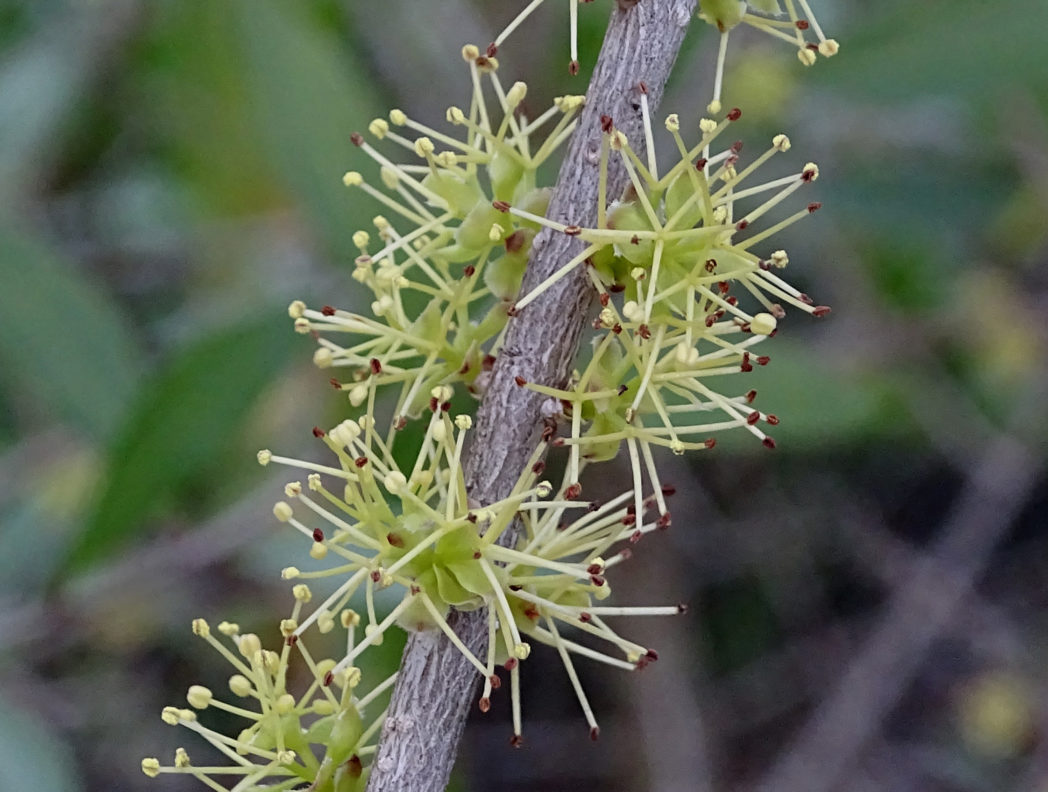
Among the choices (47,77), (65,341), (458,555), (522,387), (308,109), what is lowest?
(458,555)

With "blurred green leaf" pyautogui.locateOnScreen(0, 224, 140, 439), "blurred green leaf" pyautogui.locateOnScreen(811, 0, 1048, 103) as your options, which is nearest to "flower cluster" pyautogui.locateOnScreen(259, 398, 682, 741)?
"blurred green leaf" pyautogui.locateOnScreen(0, 224, 140, 439)

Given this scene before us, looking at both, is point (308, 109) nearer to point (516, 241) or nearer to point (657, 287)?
point (516, 241)

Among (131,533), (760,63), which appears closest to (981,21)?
(760,63)

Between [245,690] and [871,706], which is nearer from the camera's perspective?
[245,690]

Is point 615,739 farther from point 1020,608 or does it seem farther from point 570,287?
point 570,287

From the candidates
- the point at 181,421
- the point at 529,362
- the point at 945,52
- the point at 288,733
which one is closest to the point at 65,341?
the point at 181,421
